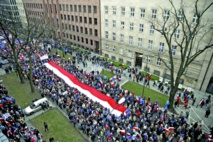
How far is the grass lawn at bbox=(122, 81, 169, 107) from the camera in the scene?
75.8 feet

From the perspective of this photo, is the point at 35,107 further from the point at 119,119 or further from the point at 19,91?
the point at 119,119

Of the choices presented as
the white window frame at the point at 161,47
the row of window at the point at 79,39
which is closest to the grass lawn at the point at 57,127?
the white window frame at the point at 161,47

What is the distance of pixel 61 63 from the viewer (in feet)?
109

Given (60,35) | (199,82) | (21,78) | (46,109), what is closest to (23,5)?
(60,35)

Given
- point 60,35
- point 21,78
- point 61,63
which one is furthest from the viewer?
point 60,35

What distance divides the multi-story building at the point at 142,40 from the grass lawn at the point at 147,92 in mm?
4599

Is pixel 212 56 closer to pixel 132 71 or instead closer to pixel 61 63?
pixel 132 71

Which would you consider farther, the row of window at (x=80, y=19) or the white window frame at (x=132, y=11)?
the row of window at (x=80, y=19)

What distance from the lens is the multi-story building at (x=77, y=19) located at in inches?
1526

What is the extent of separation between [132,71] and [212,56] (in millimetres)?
13784

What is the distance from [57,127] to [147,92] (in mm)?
14857

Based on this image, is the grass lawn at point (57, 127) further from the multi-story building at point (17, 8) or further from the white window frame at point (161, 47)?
the multi-story building at point (17, 8)

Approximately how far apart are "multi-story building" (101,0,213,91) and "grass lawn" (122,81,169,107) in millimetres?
4599

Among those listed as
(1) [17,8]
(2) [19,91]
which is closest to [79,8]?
(2) [19,91]
